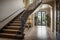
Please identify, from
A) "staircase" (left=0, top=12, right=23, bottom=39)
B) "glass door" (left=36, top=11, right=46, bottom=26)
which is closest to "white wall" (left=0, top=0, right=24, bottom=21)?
"staircase" (left=0, top=12, right=23, bottom=39)

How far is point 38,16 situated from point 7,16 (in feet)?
36.5

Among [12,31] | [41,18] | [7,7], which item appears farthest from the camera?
[41,18]

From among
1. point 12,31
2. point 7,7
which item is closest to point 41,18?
point 7,7

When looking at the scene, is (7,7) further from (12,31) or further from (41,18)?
(41,18)

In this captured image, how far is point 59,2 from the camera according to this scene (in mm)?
8148

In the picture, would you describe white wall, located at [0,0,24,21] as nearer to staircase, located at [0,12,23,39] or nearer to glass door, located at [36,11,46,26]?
staircase, located at [0,12,23,39]

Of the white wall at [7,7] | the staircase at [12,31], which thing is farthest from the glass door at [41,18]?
the staircase at [12,31]

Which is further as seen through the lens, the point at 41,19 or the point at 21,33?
the point at 41,19

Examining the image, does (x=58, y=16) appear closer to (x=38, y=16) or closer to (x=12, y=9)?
(x=12, y=9)

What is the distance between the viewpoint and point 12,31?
7574 mm

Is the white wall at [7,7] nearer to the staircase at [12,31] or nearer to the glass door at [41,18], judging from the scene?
the staircase at [12,31]

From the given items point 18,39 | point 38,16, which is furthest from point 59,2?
point 38,16

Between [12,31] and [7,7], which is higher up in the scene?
[7,7]

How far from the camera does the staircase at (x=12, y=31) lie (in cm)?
710
